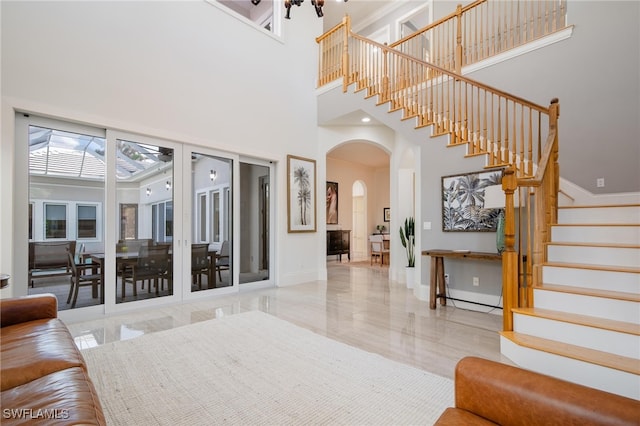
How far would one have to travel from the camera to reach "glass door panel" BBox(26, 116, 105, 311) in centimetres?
338

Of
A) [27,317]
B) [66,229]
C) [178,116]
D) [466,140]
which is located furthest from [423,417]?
[178,116]

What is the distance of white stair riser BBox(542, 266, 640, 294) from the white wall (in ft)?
13.4

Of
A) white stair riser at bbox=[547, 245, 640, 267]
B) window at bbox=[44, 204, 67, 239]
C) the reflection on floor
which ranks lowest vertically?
the reflection on floor

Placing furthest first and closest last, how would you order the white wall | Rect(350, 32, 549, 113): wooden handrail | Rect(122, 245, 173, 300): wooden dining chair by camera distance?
Rect(122, 245, 173, 300): wooden dining chair
Rect(350, 32, 549, 113): wooden handrail
the white wall

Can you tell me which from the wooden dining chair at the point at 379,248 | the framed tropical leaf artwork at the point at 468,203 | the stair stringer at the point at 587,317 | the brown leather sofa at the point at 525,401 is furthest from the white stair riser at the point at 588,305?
the wooden dining chair at the point at 379,248

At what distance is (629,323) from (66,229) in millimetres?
5473

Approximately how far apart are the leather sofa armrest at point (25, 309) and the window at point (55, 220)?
5.37 feet

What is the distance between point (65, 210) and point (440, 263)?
485 cm

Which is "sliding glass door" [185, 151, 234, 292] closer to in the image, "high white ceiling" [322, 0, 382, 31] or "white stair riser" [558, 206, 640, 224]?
"white stair riser" [558, 206, 640, 224]

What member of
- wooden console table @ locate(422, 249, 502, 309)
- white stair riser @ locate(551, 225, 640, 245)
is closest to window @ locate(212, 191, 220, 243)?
wooden console table @ locate(422, 249, 502, 309)

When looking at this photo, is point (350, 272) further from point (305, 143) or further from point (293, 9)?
point (293, 9)

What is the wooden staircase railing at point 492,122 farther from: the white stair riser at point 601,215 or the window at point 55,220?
the window at point 55,220

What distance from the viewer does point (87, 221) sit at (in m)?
3.73

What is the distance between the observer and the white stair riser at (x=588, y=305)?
2.23 metres
